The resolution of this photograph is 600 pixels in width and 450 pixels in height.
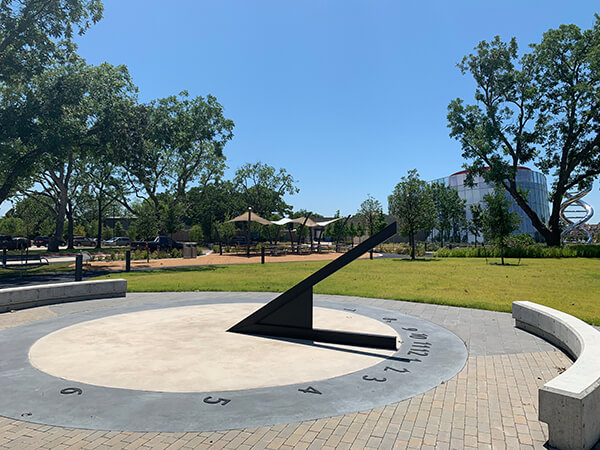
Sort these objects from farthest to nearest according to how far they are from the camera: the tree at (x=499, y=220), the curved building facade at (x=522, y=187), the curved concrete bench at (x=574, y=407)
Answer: the curved building facade at (x=522, y=187)
the tree at (x=499, y=220)
the curved concrete bench at (x=574, y=407)

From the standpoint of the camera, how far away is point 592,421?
122 inches

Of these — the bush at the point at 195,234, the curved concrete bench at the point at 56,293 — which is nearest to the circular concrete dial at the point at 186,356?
the curved concrete bench at the point at 56,293

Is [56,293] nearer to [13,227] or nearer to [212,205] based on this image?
[212,205]

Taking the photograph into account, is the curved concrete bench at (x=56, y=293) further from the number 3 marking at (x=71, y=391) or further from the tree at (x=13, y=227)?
the tree at (x=13, y=227)

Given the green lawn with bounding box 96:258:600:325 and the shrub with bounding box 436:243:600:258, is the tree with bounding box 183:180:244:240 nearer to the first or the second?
the shrub with bounding box 436:243:600:258

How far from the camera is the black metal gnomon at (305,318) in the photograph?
5871 mm

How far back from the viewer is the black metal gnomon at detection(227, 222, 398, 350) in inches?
231

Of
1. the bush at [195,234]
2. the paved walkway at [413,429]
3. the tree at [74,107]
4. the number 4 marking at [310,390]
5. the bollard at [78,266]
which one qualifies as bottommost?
the paved walkway at [413,429]

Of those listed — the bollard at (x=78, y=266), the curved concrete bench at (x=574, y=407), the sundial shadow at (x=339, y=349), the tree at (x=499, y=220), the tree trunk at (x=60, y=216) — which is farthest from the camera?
the tree trunk at (x=60, y=216)

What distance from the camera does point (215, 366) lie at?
195 inches

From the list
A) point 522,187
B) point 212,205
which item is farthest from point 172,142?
point 522,187

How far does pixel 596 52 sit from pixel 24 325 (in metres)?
34.8

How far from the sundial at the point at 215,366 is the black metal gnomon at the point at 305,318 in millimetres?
17

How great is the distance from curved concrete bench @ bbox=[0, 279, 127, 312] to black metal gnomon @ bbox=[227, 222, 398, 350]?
5.44 m
